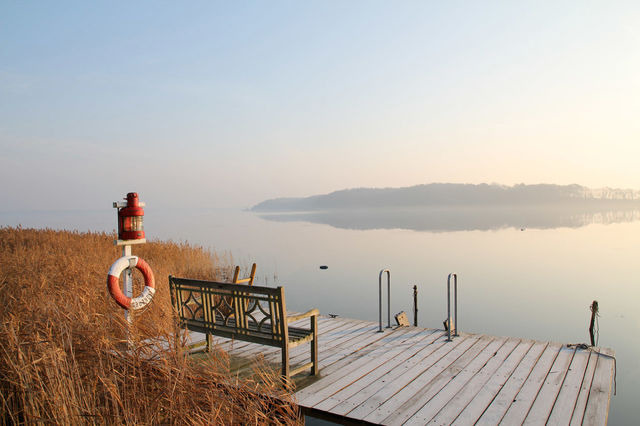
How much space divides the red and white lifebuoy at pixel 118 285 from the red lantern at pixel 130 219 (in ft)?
0.80

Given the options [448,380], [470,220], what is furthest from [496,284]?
[470,220]

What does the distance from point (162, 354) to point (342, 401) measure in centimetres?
159

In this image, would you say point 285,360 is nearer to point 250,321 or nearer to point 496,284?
point 250,321

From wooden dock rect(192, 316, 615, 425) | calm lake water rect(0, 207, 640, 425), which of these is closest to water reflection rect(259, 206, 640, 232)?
calm lake water rect(0, 207, 640, 425)

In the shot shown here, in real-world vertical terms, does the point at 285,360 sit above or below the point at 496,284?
above

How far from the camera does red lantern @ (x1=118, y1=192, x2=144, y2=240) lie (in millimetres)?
4883

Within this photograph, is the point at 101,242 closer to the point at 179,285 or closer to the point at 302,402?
the point at 179,285

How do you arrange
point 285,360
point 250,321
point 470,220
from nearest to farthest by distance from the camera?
point 285,360, point 250,321, point 470,220

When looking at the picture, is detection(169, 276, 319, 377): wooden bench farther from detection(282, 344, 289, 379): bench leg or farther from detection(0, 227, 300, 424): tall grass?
detection(0, 227, 300, 424): tall grass

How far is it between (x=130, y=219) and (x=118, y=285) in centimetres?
67

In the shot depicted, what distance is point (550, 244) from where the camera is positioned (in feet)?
94.7

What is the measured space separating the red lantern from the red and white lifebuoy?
24cm

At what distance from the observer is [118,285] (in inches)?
188

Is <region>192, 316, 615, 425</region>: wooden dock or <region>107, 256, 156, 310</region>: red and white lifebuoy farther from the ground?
<region>107, 256, 156, 310</region>: red and white lifebuoy
